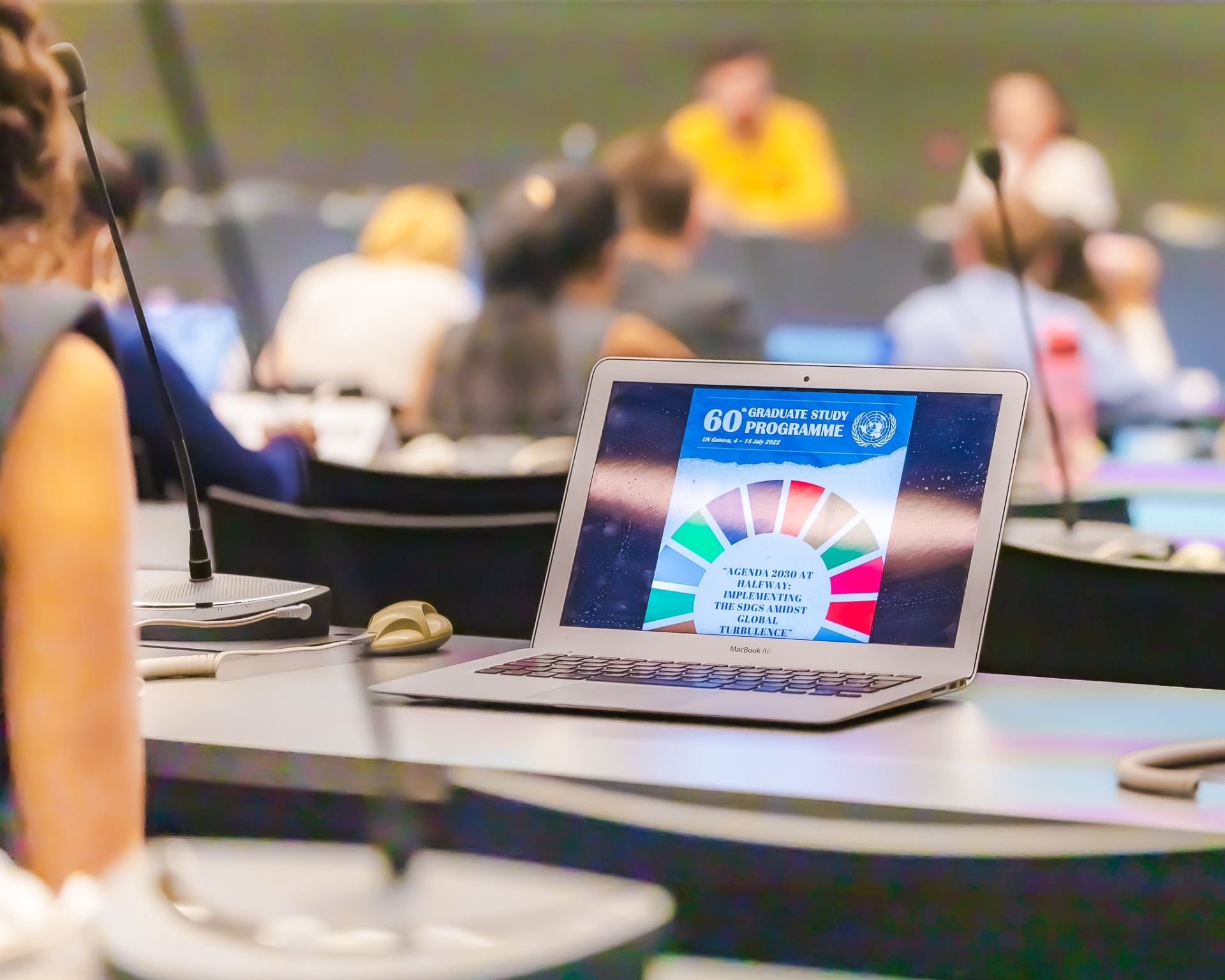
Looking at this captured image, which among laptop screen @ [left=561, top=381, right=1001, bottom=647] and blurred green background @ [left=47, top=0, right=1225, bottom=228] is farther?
blurred green background @ [left=47, top=0, right=1225, bottom=228]

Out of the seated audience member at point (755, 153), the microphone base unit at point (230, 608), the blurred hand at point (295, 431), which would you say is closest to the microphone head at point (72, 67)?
the microphone base unit at point (230, 608)

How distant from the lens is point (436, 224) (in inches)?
179

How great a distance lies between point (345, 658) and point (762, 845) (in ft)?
1.48

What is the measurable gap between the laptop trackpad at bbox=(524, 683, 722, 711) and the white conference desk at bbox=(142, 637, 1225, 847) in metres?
0.01

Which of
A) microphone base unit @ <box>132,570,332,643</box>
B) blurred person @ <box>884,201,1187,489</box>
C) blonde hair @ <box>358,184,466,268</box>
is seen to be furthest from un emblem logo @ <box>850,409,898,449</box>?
blonde hair @ <box>358,184,466,268</box>

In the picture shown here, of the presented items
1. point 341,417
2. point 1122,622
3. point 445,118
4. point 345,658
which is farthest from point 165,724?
point 445,118

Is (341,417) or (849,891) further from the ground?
(341,417)

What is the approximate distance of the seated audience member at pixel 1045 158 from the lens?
222 inches

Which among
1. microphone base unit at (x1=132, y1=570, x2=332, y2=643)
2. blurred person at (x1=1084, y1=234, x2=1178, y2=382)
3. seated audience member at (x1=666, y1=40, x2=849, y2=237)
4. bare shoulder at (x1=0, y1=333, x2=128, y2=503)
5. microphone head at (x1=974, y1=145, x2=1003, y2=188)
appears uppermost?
seated audience member at (x1=666, y1=40, x2=849, y2=237)

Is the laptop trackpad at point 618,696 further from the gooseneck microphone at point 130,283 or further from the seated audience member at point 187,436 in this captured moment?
the seated audience member at point 187,436

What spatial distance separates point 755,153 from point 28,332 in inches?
213

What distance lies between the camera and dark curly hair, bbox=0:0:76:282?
38.6 inches

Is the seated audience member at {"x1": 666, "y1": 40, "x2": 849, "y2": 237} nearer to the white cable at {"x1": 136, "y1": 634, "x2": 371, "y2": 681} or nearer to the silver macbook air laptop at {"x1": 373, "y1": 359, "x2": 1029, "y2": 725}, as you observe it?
the silver macbook air laptop at {"x1": 373, "y1": 359, "x2": 1029, "y2": 725}

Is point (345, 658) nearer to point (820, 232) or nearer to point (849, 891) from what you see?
point (849, 891)
